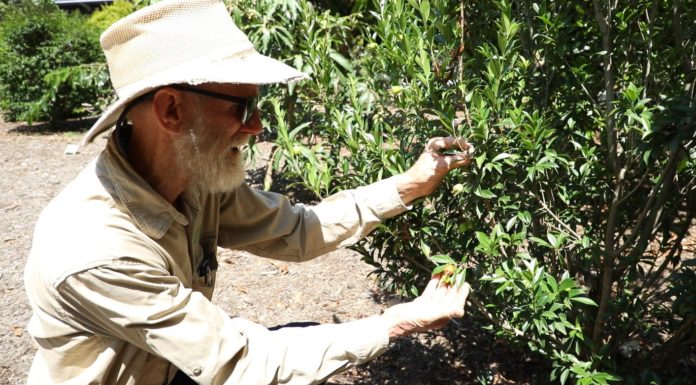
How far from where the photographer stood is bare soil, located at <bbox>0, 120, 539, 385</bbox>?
11.8 feet

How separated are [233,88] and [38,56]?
31.1 feet

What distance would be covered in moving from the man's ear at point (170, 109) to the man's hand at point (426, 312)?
3.09 feet

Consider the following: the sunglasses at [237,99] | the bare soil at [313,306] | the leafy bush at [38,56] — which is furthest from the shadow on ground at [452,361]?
the leafy bush at [38,56]

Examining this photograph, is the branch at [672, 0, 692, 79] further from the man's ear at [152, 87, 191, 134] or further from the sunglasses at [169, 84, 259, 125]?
the man's ear at [152, 87, 191, 134]

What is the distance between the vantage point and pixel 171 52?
2098 mm

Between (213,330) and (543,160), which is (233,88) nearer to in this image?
(213,330)


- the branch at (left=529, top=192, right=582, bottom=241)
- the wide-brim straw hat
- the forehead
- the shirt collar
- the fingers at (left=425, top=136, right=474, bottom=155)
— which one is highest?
the wide-brim straw hat

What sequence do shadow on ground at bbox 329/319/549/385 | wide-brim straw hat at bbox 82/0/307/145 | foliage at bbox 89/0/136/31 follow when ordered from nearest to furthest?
wide-brim straw hat at bbox 82/0/307/145 < shadow on ground at bbox 329/319/549/385 < foliage at bbox 89/0/136/31

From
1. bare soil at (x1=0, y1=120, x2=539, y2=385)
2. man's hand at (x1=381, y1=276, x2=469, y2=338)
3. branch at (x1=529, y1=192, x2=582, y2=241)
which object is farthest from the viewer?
bare soil at (x1=0, y1=120, x2=539, y2=385)

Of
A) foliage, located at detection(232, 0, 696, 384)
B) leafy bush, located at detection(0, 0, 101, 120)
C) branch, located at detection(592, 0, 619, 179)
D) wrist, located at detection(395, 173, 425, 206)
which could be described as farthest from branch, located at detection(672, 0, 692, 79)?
leafy bush, located at detection(0, 0, 101, 120)

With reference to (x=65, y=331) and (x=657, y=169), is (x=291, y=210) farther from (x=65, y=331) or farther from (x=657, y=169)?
(x=657, y=169)

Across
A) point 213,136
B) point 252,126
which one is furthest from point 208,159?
point 252,126

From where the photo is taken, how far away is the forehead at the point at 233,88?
2092 millimetres

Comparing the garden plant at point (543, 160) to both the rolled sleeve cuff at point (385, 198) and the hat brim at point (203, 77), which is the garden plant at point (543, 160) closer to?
the rolled sleeve cuff at point (385, 198)
